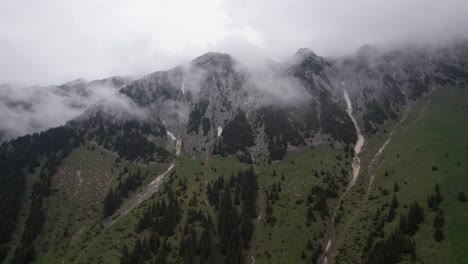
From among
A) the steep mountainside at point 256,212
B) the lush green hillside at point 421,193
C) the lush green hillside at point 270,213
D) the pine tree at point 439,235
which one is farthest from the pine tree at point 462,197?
the pine tree at point 439,235

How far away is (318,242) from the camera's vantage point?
5192 inches

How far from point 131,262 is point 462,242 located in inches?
4013

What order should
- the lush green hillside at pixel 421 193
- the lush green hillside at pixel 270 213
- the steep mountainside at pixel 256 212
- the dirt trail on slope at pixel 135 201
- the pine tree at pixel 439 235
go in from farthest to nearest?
the dirt trail on slope at pixel 135 201
the steep mountainside at pixel 256 212
the lush green hillside at pixel 270 213
the pine tree at pixel 439 235
the lush green hillside at pixel 421 193

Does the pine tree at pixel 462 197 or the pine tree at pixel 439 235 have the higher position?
the pine tree at pixel 462 197

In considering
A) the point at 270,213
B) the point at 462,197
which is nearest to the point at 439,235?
the point at 462,197

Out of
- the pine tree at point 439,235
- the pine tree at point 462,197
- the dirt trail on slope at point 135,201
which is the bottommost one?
the pine tree at point 439,235

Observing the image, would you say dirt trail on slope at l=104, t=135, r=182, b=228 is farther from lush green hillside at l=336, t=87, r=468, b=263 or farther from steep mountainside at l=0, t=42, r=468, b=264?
lush green hillside at l=336, t=87, r=468, b=263

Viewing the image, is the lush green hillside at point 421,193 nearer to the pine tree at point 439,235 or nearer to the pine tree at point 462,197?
the pine tree at point 439,235

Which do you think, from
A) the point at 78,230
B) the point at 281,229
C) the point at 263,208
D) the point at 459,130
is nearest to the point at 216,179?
the point at 263,208

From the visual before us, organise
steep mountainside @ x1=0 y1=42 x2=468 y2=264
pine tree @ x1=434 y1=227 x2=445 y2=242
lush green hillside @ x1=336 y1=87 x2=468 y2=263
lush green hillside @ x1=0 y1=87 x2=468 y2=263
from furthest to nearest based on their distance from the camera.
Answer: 1. steep mountainside @ x1=0 y1=42 x2=468 y2=264
2. lush green hillside @ x1=0 y1=87 x2=468 y2=263
3. pine tree @ x1=434 y1=227 x2=445 y2=242
4. lush green hillside @ x1=336 y1=87 x2=468 y2=263

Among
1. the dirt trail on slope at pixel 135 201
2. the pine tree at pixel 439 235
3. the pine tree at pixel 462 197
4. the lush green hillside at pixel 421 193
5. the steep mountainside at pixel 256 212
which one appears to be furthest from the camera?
the dirt trail on slope at pixel 135 201

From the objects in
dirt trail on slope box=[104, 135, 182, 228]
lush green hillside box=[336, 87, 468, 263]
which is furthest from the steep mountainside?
dirt trail on slope box=[104, 135, 182, 228]

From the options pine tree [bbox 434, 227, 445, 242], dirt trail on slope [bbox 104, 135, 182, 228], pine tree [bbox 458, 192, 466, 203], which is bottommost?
pine tree [bbox 434, 227, 445, 242]

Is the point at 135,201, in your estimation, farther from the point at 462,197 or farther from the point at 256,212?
the point at 462,197
